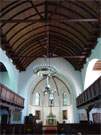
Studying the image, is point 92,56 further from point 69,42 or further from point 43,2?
point 43,2

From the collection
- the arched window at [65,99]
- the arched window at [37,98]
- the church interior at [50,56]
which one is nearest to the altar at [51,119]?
the church interior at [50,56]

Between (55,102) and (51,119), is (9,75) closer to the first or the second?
(51,119)

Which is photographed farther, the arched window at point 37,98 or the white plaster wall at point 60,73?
the arched window at point 37,98

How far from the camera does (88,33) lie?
47.3ft

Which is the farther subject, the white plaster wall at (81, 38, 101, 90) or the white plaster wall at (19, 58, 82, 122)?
the white plaster wall at (19, 58, 82, 122)

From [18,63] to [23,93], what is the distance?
3488 millimetres

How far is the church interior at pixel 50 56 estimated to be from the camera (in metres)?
11.8

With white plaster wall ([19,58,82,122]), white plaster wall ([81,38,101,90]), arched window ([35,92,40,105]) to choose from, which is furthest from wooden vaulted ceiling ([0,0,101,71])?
arched window ([35,92,40,105])

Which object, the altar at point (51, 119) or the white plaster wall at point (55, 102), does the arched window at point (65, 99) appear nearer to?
the white plaster wall at point (55, 102)

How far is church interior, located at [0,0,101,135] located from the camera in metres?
11.8

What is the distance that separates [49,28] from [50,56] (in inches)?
144

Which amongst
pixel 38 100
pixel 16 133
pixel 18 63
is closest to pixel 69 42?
pixel 18 63

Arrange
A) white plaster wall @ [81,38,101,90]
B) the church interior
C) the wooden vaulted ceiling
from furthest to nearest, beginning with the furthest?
white plaster wall @ [81,38,101,90] → the wooden vaulted ceiling → the church interior

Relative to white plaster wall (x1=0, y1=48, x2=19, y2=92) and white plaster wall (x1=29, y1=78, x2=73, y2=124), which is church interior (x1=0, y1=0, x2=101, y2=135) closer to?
white plaster wall (x1=0, y1=48, x2=19, y2=92)
